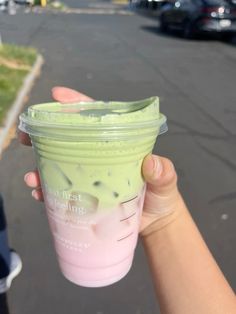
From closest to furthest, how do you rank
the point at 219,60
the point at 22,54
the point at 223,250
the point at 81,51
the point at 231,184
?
the point at 223,250
the point at 231,184
the point at 22,54
the point at 219,60
the point at 81,51

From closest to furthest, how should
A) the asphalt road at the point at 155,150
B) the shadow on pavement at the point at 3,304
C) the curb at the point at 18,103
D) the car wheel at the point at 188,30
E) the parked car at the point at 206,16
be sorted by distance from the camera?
the shadow on pavement at the point at 3,304 → the asphalt road at the point at 155,150 → the curb at the point at 18,103 → the parked car at the point at 206,16 → the car wheel at the point at 188,30

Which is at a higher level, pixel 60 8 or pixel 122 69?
pixel 122 69

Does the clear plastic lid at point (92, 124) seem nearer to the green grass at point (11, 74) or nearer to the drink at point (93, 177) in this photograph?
the drink at point (93, 177)

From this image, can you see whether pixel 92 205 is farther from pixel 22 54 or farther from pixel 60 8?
pixel 60 8

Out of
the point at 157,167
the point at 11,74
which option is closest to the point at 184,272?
the point at 157,167

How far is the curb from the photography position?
5.62 m

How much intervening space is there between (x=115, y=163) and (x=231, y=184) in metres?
3.55

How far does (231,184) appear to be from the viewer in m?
4.57

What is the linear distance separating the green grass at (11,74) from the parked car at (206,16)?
5953mm

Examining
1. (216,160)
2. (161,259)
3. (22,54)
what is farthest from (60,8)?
(161,259)

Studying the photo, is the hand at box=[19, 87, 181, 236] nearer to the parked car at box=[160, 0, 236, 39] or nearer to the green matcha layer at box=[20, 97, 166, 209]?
the green matcha layer at box=[20, 97, 166, 209]

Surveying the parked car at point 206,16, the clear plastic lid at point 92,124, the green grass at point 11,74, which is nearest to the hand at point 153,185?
the clear plastic lid at point 92,124

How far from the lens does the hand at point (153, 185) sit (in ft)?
4.42

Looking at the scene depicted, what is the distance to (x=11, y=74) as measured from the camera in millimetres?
8672
